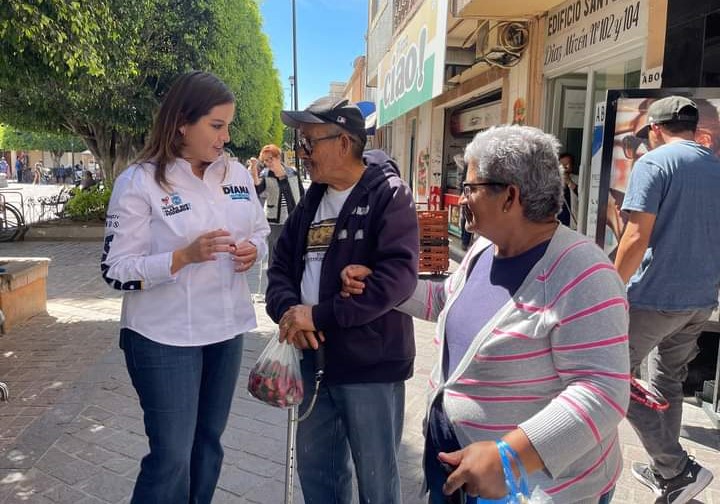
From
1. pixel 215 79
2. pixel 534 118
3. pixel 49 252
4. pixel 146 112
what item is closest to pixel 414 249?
pixel 215 79

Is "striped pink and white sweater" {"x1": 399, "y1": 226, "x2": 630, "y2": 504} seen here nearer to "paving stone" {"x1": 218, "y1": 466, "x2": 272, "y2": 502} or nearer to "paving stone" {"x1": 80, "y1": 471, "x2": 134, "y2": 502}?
"paving stone" {"x1": 218, "y1": 466, "x2": 272, "y2": 502}

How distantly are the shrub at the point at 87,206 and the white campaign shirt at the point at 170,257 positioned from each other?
41.9 ft

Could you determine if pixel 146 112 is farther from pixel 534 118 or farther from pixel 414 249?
pixel 414 249

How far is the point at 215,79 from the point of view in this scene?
2.25 m

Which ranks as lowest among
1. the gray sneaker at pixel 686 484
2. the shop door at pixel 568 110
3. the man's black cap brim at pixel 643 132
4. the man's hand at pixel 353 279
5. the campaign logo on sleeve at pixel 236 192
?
the gray sneaker at pixel 686 484

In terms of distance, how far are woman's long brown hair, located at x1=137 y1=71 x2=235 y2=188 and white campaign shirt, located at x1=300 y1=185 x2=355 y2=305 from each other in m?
0.57

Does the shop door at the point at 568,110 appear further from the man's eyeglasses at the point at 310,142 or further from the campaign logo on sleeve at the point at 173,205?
the campaign logo on sleeve at the point at 173,205

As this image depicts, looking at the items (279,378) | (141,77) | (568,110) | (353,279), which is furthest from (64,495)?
(141,77)

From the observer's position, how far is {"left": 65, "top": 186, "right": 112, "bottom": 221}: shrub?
1394 cm

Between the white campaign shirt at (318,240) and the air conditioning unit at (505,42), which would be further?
the air conditioning unit at (505,42)

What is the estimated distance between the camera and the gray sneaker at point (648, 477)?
3.03 metres

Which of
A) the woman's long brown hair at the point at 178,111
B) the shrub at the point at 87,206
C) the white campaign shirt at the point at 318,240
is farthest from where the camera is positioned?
the shrub at the point at 87,206

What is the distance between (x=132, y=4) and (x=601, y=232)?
27.9 ft

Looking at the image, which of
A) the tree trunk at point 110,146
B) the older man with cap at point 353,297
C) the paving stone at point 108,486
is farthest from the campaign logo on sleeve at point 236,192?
the tree trunk at point 110,146
